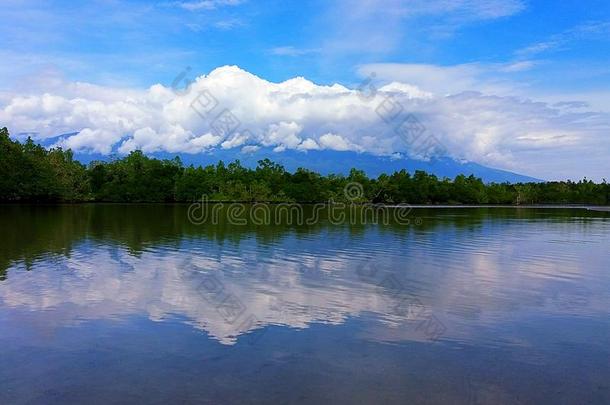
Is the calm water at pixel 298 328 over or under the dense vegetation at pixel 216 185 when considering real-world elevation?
under

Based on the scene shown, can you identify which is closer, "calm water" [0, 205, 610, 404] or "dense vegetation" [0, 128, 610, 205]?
"calm water" [0, 205, 610, 404]

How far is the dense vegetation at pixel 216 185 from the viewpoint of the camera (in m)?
86.3

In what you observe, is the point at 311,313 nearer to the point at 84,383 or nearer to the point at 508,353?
the point at 508,353

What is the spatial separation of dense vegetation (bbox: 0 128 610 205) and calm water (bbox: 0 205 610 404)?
223 ft

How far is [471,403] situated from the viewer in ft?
27.4

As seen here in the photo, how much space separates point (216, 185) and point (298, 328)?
114 m

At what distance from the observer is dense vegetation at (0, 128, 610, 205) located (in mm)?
86287

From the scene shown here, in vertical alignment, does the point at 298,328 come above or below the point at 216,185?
below

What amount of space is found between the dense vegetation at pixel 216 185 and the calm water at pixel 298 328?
67966 millimetres

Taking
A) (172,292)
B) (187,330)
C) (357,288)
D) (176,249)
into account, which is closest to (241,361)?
(187,330)

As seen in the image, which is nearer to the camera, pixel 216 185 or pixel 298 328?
pixel 298 328

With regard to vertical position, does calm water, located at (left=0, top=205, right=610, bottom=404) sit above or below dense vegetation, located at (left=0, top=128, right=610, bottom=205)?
below

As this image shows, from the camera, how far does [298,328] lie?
41.5 ft

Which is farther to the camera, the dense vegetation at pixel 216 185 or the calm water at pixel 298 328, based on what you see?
the dense vegetation at pixel 216 185
